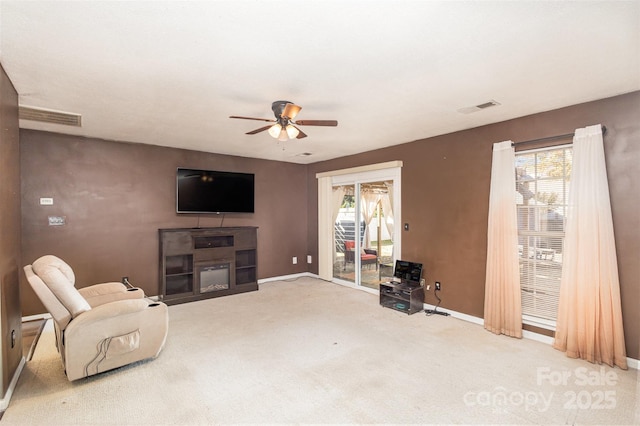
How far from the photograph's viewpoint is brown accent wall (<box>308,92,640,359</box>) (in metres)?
2.85

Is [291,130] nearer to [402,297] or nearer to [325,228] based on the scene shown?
[402,297]

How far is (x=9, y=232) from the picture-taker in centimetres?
249

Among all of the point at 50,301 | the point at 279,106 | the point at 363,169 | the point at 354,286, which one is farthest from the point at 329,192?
the point at 50,301

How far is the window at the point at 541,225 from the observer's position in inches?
131

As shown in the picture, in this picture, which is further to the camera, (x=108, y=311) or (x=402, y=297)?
(x=402, y=297)

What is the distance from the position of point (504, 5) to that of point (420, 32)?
45 cm

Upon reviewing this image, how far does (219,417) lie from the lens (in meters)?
2.14

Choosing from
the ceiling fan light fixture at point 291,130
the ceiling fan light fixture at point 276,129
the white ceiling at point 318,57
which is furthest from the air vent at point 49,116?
the ceiling fan light fixture at point 291,130

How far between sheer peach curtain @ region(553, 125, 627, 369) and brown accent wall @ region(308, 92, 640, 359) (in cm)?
12

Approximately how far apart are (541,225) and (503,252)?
1.62ft

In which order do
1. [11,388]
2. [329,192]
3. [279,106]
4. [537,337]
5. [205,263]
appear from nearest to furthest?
[11,388] → [279,106] → [537,337] → [205,263] → [329,192]

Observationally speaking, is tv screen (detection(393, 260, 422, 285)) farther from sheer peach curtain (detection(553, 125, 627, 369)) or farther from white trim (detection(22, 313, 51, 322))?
white trim (detection(22, 313, 51, 322))

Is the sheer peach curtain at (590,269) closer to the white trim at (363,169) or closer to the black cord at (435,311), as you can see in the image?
the black cord at (435,311)

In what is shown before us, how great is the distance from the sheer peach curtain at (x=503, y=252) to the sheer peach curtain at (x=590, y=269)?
1.48 feet
